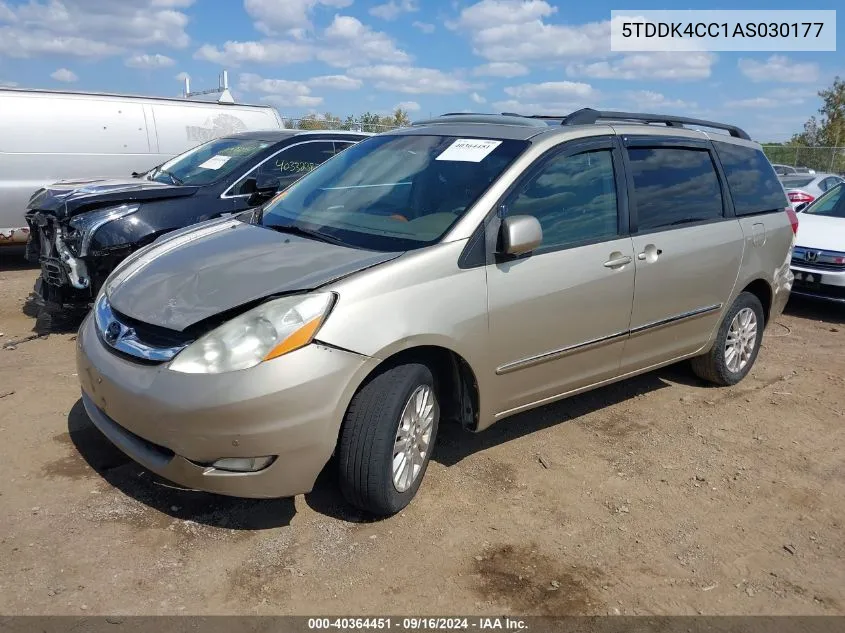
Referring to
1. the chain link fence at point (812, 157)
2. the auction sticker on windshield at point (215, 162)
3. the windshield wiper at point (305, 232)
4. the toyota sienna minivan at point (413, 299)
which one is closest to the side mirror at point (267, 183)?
the auction sticker on windshield at point (215, 162)

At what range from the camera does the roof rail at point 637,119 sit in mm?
4223

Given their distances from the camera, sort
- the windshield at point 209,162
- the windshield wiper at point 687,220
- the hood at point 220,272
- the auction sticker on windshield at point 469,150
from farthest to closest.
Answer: the windshield at point 209,162, the windshield wiper at point 687,220, the auction sticker on windshield at point 469,150, the hood at point 220,272

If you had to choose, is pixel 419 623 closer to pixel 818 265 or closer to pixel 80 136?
pixel 818 265

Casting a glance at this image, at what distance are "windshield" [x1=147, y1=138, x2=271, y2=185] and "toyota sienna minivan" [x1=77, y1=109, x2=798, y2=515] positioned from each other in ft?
7.59

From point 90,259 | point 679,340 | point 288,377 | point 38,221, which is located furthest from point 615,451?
point 38,221

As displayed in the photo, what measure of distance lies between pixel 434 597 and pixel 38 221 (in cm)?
471

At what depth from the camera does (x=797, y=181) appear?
15.1 m

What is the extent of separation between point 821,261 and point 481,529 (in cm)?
623

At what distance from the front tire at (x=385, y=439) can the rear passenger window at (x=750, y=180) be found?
2.94 m

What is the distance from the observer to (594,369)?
161 inches

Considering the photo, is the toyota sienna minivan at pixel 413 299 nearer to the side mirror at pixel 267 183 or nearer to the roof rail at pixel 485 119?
the roof rail at pixel 485 119

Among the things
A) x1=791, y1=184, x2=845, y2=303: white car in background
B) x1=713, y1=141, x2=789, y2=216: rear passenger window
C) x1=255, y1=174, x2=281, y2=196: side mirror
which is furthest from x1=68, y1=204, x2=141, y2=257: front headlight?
x1=791, y1=184, x2=845, y2=303: white car in background

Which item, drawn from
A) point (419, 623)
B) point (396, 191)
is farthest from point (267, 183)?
point (419, 623)

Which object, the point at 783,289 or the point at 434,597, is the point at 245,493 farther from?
the point at 783,289
